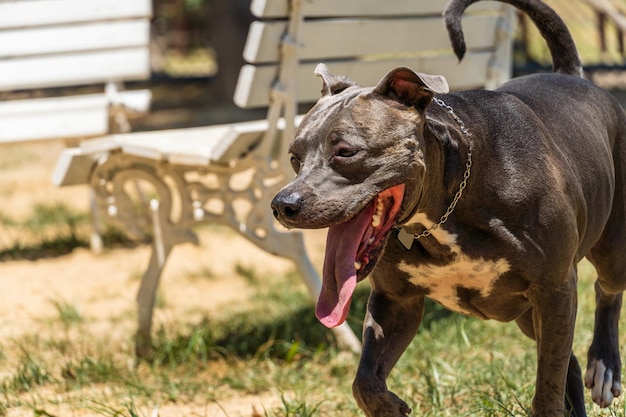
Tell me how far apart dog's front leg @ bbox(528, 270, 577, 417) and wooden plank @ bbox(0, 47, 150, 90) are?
404 centimetres

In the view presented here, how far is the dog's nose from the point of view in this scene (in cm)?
266

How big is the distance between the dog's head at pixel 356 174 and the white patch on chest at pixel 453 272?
0.20m

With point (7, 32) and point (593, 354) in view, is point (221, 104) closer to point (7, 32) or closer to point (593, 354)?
point (7, 32)

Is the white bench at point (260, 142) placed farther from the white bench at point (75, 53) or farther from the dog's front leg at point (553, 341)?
the dog's front leg at point (553, 341)

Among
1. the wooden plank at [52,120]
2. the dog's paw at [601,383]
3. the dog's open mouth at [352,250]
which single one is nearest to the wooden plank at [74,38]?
the wooden plank at [52,120]

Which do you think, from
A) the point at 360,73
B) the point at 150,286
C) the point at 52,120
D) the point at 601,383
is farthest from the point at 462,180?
the point at 52,120

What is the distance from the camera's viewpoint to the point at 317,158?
2734 millimetres

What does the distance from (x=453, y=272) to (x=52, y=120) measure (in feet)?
12.0

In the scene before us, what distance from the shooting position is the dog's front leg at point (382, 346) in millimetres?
3061

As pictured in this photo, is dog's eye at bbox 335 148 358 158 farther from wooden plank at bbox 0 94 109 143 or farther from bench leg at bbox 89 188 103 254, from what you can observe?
bench leg at bbox 89 188 103 254

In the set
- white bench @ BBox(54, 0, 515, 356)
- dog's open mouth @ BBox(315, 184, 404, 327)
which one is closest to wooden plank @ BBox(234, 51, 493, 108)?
white bench @ BBox(54, 0, 515, 356)

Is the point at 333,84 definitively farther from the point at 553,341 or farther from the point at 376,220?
the point at 553,341

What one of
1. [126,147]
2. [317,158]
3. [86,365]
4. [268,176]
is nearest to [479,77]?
[268,176]

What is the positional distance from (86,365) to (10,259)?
2.18 metres
